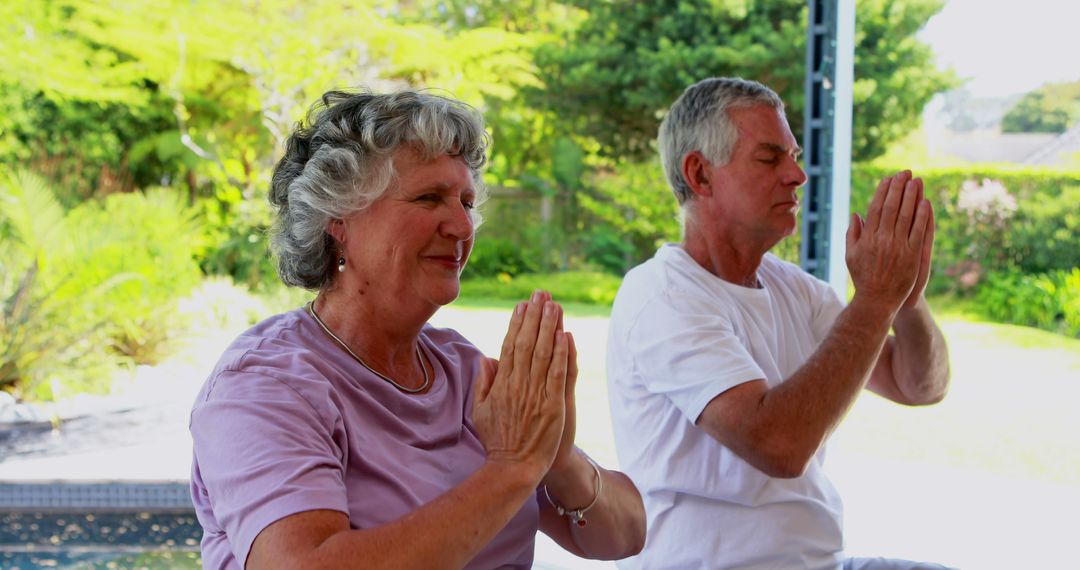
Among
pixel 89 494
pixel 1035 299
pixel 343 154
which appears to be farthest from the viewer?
pixel 1035 299

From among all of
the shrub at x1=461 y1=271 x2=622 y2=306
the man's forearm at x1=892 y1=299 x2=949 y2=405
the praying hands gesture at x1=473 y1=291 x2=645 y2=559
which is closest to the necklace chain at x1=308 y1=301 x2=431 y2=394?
the praying hands gesture at x1=473 y1=291 x2=645 y2=559

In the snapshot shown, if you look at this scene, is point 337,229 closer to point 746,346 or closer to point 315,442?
point 315,442

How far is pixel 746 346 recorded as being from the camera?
1776 mm

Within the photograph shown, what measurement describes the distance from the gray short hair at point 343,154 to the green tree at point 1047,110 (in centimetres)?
1069

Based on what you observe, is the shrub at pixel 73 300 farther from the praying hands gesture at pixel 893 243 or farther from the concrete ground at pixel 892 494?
the praying hands gesture at pixel 893 243

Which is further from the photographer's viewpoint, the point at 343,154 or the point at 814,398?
the point at 814,398

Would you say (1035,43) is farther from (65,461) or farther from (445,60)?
(65,461)

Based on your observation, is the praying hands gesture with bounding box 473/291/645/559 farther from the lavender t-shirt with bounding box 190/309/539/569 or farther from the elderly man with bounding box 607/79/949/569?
the elderly man with bounding box 607/79/949/569

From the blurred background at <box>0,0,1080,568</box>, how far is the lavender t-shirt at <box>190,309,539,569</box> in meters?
5.37

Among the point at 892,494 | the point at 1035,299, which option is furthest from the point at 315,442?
the point at 1035,299

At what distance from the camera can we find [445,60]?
1294cm

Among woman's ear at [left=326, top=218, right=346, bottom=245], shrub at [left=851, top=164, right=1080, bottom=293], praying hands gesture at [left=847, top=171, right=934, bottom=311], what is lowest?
shrub at [left=851, top=164, right=1080, bottom=293]

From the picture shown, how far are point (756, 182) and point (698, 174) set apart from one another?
11 cm

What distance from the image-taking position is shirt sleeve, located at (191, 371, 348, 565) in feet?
3.47
